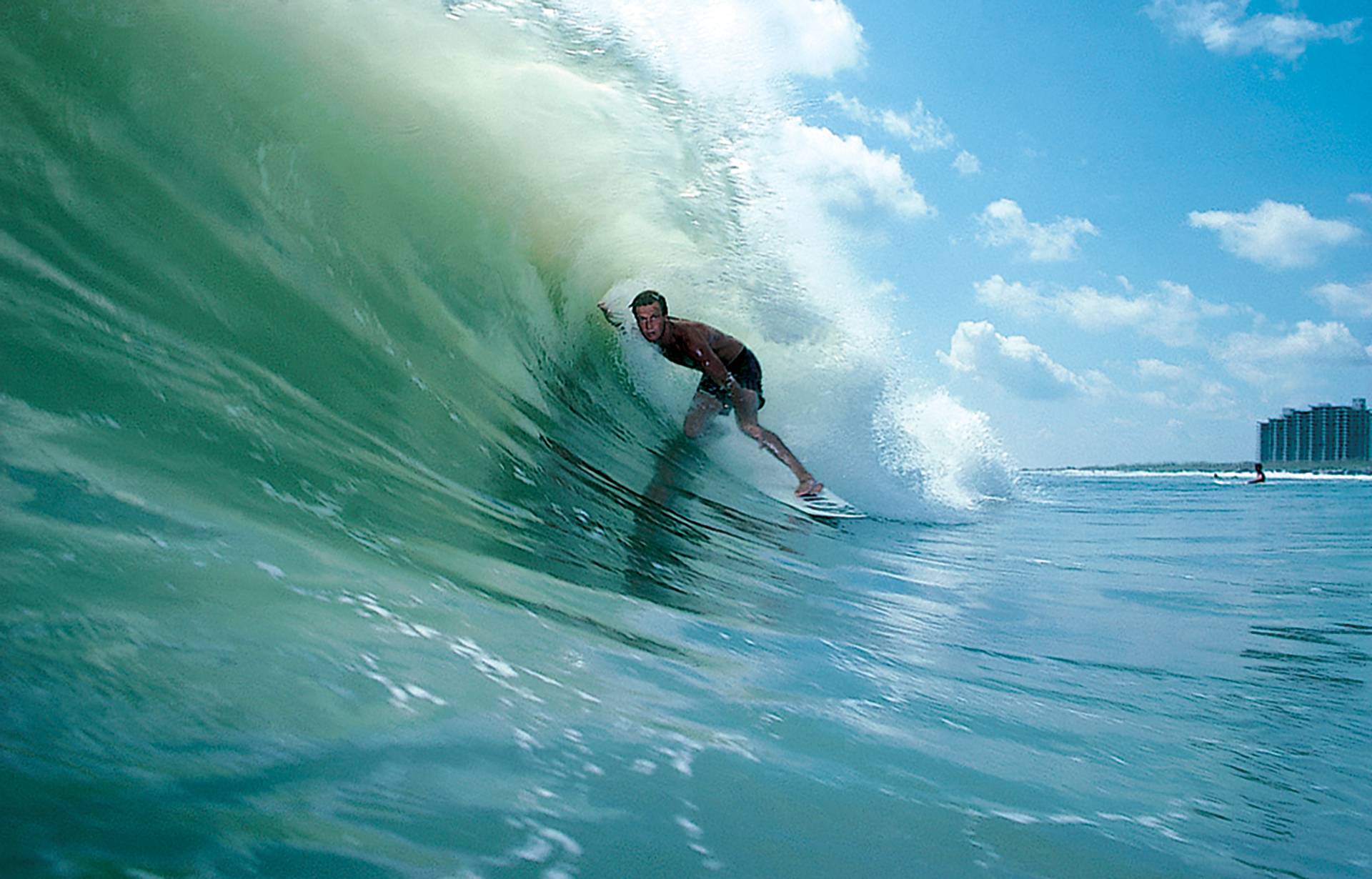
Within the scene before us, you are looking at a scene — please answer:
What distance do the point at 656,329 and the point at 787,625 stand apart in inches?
124

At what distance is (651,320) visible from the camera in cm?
548

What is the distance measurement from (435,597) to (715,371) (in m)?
4.22

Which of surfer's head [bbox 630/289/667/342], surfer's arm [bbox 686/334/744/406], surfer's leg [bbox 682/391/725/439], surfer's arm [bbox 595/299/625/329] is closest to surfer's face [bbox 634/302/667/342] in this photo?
surfer's head [bbox 630/289/667/342]

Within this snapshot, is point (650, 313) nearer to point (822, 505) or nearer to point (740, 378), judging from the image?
point (740, 378)

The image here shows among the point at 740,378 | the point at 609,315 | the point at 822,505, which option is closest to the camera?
the point at 740,378

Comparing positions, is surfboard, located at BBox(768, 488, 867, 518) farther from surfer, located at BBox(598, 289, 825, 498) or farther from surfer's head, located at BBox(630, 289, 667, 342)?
surfer's head, located at BBox(630, 289, 667, 342)

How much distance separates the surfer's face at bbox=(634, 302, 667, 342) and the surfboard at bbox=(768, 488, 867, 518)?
1.40 metres

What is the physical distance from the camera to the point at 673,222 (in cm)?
723

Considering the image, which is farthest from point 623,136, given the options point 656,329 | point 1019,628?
point 1019,628

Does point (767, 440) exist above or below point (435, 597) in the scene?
above

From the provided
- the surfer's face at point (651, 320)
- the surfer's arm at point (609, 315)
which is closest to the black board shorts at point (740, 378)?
the surfer's face at point (651, 320)

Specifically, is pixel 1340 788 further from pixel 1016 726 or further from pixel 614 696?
pixel 614 696

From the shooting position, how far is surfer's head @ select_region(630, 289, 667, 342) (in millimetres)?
5422

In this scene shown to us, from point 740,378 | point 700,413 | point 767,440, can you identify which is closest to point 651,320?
point 740,378
